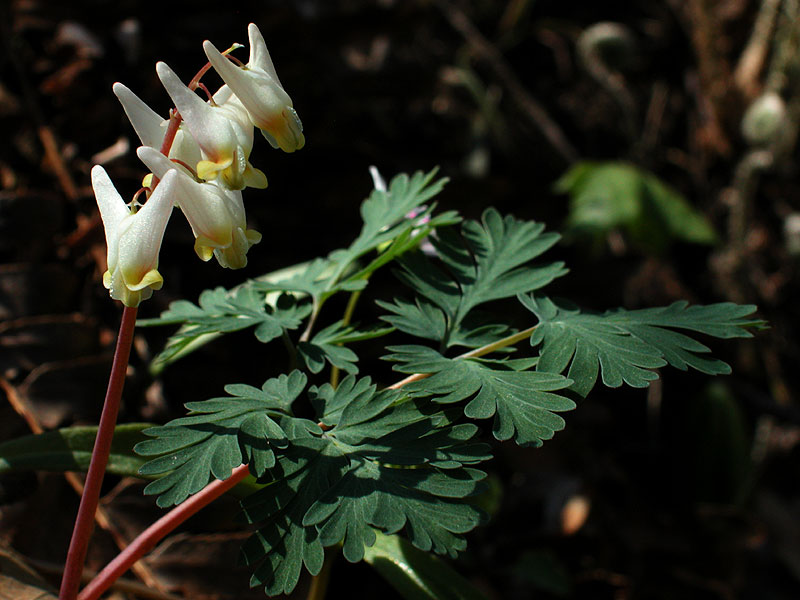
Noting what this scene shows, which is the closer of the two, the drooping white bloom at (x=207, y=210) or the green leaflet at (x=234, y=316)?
the drooping white bloom at (x=207, y=210)

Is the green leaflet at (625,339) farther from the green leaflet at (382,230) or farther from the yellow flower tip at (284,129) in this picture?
the yellow flower tip at (284,129)

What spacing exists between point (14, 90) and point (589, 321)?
1505 mm

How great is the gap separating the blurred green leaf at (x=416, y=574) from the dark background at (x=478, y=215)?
0.26m

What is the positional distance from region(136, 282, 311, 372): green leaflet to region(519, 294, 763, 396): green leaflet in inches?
11.6

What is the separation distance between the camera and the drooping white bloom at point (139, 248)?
2.10ft

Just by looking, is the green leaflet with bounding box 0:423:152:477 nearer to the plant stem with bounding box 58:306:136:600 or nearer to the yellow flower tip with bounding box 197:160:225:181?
the plant stem with bounding box 58:306:136:600

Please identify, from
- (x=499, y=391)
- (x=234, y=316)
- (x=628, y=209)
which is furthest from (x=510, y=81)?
(x=499, y=391)

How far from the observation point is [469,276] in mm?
923

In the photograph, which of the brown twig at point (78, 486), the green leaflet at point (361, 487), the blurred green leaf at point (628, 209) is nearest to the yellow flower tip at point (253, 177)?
the green leaflet at point (361, 487)

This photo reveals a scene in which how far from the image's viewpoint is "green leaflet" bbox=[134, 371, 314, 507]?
635 millimetres

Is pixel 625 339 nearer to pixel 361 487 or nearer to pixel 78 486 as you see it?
pixel 361 487

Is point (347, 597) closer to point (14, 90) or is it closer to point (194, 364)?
point (194, 364)

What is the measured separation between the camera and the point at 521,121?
2895 millimetres

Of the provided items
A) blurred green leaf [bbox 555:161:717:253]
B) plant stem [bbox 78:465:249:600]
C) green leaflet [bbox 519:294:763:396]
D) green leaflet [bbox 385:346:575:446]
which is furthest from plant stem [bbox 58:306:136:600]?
blurred green leaf [bbox 555:161:717:253]
